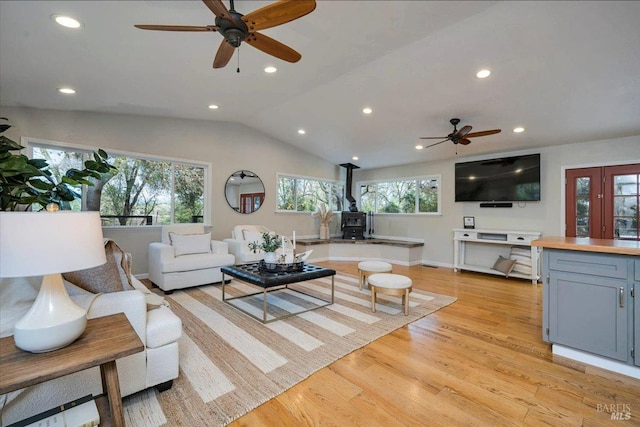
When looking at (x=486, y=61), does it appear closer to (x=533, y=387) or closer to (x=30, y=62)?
(x=533, y=387)

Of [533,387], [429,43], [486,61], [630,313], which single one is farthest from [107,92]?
[630,313]

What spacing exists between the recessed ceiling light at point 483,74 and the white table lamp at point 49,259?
3.73 metres

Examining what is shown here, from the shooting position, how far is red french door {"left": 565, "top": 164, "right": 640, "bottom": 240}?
415cm

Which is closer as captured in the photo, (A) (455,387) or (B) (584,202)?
(A) (455,387)

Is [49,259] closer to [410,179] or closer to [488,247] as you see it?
[488,247]

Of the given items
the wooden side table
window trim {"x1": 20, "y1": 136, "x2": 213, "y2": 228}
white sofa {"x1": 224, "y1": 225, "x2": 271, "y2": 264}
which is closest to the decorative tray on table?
white sofa {"x1": 224, "y1": 225, "x2": 271, "y2": 264}

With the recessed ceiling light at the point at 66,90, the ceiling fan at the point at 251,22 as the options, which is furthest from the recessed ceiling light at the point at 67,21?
the recessed ceiling light at the point at 66,90

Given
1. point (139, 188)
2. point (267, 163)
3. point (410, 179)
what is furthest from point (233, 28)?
point (410, 179)

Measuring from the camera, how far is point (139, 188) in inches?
188

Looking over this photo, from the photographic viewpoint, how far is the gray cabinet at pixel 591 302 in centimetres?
203

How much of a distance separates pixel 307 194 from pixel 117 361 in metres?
5.77

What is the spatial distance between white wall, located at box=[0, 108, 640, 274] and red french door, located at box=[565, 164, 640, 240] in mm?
143

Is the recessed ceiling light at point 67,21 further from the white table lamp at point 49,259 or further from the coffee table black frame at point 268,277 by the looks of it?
the coffee table black frame at point 268,277

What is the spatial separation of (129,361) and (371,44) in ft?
10.9
